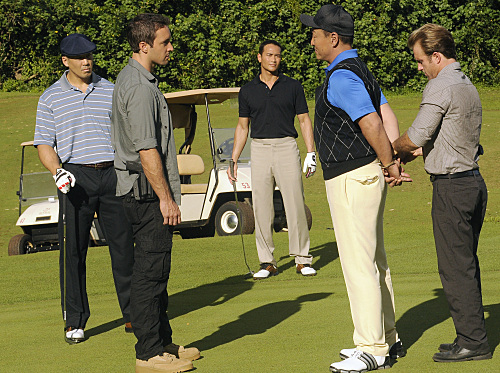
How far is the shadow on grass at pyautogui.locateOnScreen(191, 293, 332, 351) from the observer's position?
16.9 ft

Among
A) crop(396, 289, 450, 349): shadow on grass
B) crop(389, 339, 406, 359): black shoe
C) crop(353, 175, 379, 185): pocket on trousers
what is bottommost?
crop(396, 289, 450, 349): shadow on grass

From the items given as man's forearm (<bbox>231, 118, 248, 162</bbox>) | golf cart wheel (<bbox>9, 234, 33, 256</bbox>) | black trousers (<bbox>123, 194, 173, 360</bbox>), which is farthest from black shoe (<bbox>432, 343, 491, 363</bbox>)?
golf cart wheel (<bbox>9, 234, 33, 256</bbox>)

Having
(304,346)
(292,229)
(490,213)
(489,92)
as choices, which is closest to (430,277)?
(292,229)

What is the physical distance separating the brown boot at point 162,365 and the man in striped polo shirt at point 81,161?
121 centimetres

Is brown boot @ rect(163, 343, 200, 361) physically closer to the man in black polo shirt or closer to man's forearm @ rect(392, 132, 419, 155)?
man's forearm @ rect(392, 132, 419, 155)

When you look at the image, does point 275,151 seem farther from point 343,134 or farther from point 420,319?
point 343,134

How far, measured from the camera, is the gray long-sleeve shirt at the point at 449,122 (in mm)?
4254

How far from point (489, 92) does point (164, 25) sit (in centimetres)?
2687

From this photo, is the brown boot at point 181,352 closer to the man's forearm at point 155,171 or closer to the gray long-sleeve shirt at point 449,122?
the man's forearm at point 155,171

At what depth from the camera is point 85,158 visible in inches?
223

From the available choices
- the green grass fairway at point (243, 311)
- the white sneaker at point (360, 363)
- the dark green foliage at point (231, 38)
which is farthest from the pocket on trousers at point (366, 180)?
the dark green foliage at point (231, 38)

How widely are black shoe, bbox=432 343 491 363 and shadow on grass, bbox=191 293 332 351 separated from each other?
1.36 metres

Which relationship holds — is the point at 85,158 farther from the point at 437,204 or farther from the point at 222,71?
the point at 222,71

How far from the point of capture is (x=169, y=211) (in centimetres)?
434
